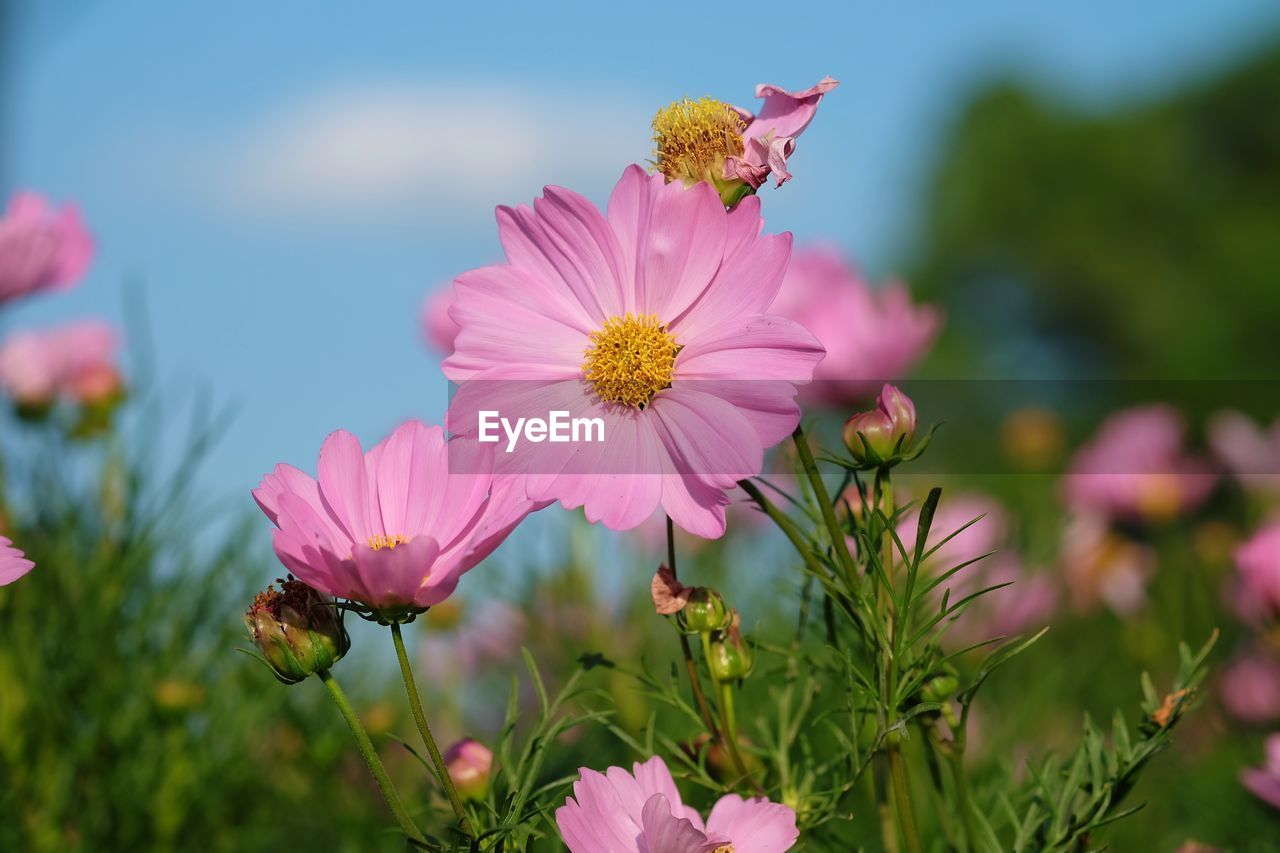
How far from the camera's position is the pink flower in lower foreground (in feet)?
1.33

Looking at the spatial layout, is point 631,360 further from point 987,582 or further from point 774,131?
point 987,582

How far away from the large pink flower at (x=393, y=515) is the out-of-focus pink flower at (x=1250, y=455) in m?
1.50

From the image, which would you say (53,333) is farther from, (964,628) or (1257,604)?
(1257,604)

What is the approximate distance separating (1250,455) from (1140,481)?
38 cm

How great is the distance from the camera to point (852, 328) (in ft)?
3.59

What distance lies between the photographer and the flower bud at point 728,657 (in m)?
0.49

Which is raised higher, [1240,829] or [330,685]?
[330,685]

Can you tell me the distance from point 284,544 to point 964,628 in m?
1.09

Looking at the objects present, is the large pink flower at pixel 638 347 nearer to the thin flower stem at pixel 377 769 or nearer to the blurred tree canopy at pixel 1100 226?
the thin flower stem at pixel 377 769

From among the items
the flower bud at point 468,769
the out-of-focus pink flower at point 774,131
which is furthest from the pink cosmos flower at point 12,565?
the out-of-focus pink flower at point 774,131

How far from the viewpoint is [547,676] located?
1548mm

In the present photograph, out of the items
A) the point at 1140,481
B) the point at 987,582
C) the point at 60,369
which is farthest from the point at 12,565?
the point at 1140,481

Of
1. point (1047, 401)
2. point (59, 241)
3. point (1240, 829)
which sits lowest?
point (1240, 829)

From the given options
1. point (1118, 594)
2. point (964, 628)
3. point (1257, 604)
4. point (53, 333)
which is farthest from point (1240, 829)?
point (53, 333)
